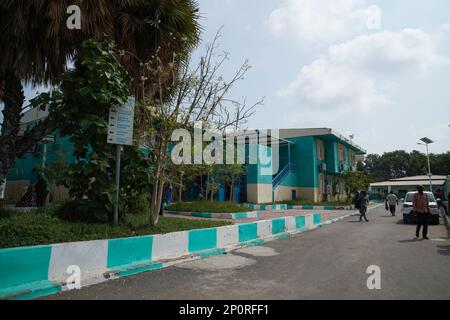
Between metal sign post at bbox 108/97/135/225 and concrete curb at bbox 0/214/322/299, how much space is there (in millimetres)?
948

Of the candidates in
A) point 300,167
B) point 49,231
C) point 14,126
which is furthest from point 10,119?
point 300,167

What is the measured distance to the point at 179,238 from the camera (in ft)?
21.4

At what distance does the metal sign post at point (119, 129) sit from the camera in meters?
5.86

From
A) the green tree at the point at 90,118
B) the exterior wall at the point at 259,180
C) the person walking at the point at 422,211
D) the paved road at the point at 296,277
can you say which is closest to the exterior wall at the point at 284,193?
the exterior wall at the point at 259,180

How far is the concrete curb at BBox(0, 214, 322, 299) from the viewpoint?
404 centimetres

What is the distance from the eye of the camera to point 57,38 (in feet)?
21.5

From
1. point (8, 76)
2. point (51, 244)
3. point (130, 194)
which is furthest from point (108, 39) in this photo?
point (51, 244)

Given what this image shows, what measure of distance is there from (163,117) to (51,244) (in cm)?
360

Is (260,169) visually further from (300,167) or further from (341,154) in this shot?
(341,154)

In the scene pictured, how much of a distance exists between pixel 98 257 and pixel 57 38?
4.68 meters

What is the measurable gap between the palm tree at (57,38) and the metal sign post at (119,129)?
1.67m

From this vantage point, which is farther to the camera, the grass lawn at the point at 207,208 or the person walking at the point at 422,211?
the grass lawn at the point at 207,208

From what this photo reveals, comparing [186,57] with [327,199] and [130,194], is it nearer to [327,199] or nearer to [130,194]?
[130,194]

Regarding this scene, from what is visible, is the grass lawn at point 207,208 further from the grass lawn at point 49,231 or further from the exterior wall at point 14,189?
the exterior wall at point 14,189
